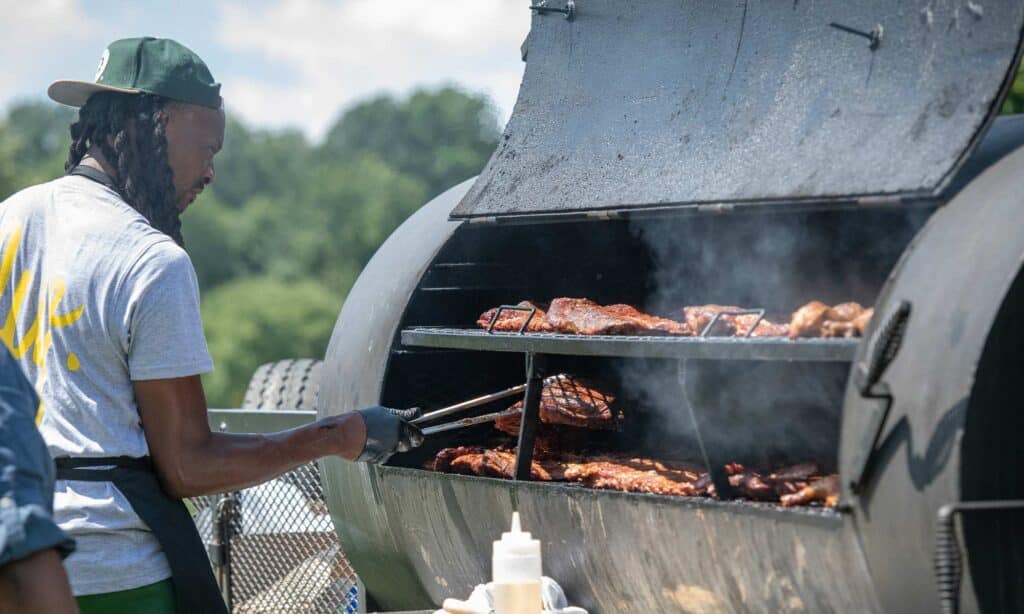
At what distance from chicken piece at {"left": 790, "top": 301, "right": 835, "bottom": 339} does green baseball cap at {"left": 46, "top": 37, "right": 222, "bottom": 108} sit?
5.05 ft

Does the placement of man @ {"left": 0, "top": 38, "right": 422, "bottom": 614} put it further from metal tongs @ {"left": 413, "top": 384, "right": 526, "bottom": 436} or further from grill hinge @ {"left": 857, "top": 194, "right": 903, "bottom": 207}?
grill hinge @ {"left": 857, "top": 194, "right": 903, "bottom": 207}

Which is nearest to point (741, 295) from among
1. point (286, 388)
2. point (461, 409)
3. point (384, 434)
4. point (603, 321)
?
point (603, 321)

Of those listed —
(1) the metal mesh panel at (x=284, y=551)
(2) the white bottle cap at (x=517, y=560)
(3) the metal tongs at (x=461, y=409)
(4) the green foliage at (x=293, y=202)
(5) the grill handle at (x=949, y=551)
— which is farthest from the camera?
(4) the green foliage at (x=293, y=202)

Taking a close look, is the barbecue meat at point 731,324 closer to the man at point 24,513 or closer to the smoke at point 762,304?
the smoke at point 762,304

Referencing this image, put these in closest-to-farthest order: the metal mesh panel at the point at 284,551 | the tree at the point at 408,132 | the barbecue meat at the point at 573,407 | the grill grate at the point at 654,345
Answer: the grill grate at the point at 654,345 → the barbecue meat at the point at 573,407 → the metal mesh panel at the point at 284,551 → the tree at the point at 408,132

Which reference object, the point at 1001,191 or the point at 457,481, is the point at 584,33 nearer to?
the point at 457,481

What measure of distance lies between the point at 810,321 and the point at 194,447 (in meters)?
1.41

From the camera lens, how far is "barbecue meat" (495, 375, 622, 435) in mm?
4035

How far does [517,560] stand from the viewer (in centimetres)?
310

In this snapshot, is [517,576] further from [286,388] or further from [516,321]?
[286,388]

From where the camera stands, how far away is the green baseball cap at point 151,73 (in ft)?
10.4

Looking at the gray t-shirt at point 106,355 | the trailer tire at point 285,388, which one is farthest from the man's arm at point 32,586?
the trailer tire at point 285,388

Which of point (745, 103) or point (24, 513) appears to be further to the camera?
point (745, 103)

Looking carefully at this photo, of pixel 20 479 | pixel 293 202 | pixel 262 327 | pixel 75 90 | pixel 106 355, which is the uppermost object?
pixel 75 90
